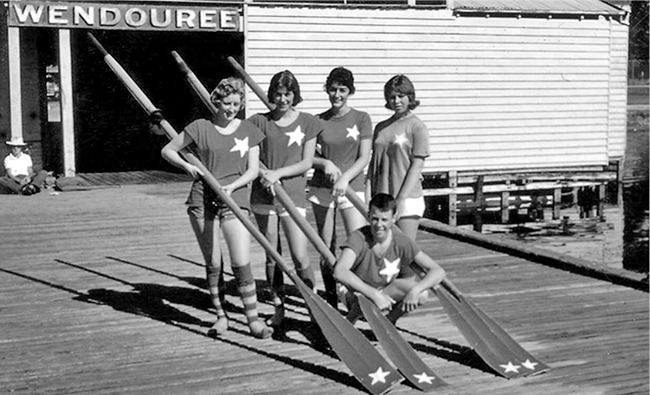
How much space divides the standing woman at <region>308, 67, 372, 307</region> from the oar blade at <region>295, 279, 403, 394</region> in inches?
20.4

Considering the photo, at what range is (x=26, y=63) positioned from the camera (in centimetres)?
1858

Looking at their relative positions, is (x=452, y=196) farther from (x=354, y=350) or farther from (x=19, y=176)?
(x=354, y=350)

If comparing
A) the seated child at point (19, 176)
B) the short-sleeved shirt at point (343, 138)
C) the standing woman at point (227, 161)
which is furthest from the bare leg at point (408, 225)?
the seated child at point (19, 176)

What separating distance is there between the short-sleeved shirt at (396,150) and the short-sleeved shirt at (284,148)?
0.42 metres

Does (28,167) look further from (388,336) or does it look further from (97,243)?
(388,336)

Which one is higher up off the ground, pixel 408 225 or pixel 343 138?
pixel 343 138

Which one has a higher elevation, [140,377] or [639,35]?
[639,35]

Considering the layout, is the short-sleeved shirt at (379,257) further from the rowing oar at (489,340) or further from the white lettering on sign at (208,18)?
the white lettering on sign at (208,18)

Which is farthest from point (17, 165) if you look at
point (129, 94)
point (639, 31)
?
point (639, 31)

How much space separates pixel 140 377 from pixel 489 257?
15.3 feet

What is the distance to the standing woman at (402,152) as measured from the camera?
638 cm

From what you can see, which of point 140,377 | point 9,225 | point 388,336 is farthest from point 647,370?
point 9,225

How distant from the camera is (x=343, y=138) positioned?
668 cm

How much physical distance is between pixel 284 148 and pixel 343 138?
43cm
